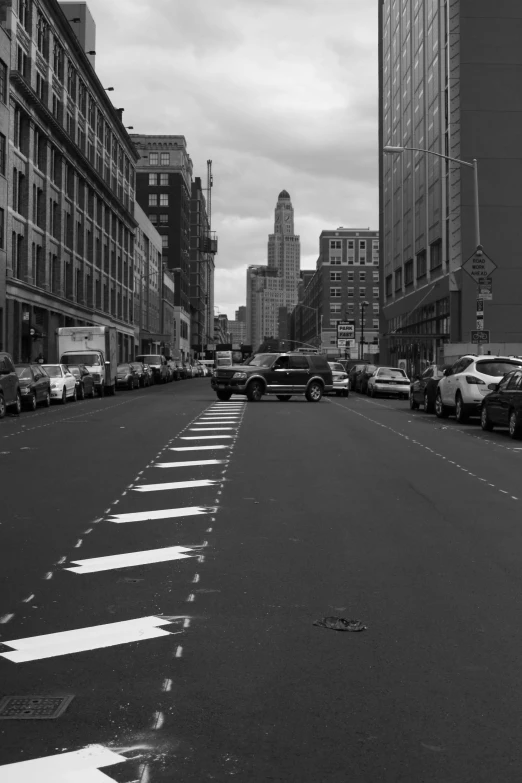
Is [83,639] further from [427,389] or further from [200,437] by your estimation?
[427,389]

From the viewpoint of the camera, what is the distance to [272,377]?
32.8 metres

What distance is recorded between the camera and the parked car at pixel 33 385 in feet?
93.5

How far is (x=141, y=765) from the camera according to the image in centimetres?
342

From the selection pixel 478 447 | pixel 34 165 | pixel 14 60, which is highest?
pixel 14 60

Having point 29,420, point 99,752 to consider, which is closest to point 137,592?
point 99,752

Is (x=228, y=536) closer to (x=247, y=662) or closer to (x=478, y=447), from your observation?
(x=247, y=662)

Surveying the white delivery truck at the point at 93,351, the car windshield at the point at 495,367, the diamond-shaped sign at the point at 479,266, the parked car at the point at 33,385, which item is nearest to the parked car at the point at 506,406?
the car windshield at the point at 495,367

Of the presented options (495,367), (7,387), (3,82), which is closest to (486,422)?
(495,367)

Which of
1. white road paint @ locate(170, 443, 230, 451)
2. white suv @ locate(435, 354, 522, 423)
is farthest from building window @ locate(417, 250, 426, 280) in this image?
white road paint @ locate(170, 443, 230, 451)

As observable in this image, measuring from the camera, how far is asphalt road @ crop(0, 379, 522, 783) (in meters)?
3.56

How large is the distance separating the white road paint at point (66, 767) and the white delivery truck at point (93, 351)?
38.2 m

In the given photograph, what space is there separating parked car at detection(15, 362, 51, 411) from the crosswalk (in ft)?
49.7

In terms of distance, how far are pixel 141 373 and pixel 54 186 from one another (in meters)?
12.7

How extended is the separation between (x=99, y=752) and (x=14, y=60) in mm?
48776
